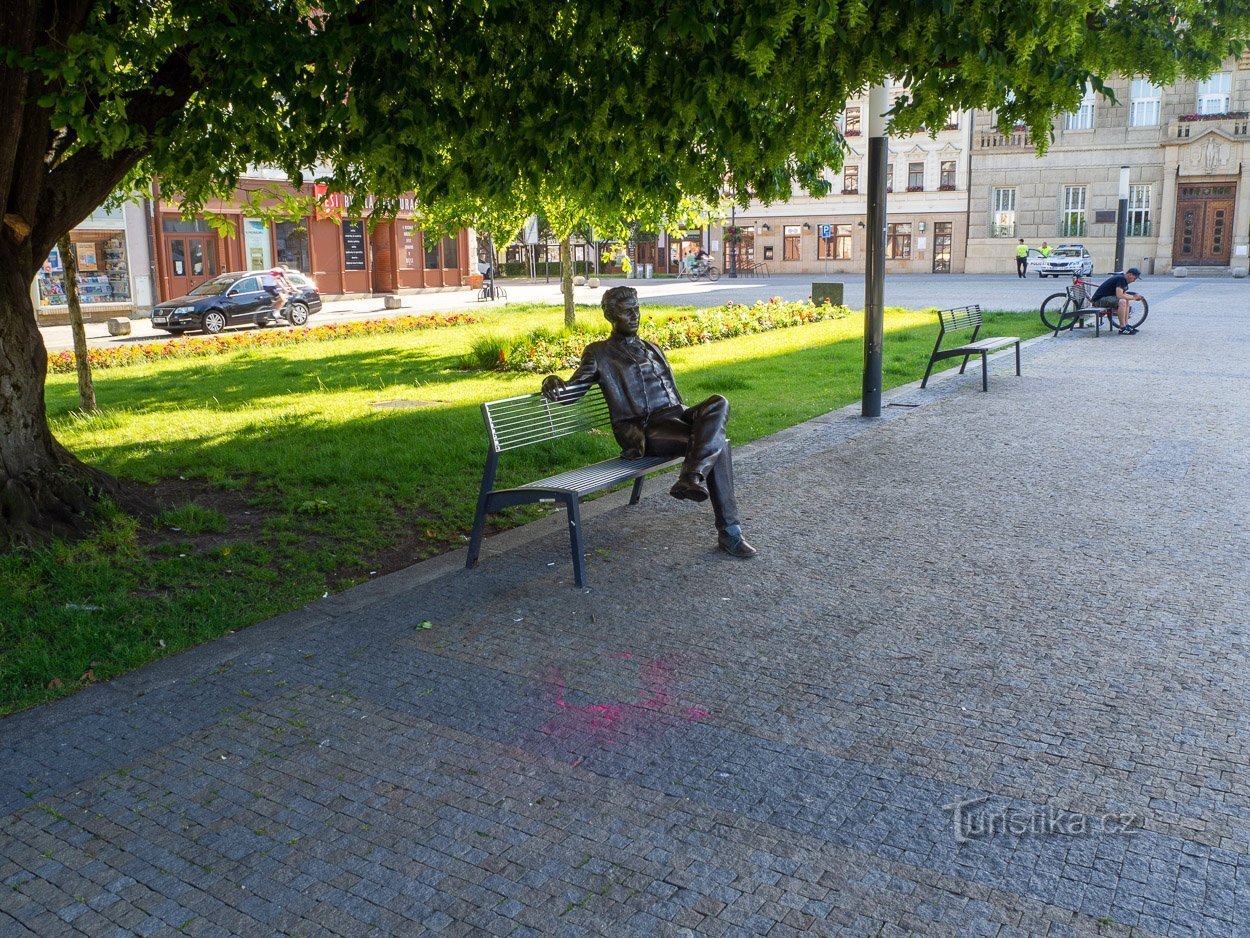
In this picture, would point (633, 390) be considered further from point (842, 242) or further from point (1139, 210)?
point (842, 242)

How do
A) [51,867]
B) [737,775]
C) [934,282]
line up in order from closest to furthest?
[51,867] < [737,775] < [934,282]

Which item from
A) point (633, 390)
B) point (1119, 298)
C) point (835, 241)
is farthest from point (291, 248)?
point (633, 390)

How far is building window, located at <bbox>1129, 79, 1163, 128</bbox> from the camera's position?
52125mm

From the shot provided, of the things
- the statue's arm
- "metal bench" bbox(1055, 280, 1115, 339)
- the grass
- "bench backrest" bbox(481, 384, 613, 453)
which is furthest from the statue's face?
"metal bench" bbox(1055, 280, 1115, 339)

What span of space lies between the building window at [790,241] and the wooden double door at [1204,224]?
2063cm

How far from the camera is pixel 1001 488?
8633mm

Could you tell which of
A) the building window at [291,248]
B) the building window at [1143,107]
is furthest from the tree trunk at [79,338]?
the building window at [1143,107]

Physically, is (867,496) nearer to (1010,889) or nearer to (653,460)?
(653,460)

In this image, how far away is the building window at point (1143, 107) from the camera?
52125 mm

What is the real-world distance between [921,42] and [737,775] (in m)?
3.69

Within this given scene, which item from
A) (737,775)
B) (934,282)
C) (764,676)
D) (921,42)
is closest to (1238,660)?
(764,676)

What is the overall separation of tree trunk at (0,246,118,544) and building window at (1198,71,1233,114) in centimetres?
5406

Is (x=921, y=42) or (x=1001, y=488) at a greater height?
(x=921, y=42)

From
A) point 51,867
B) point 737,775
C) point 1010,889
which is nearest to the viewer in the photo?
point 1010,889
